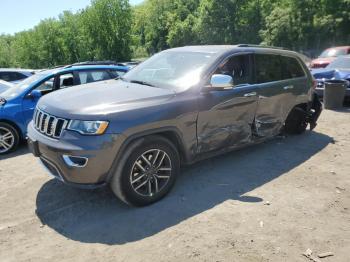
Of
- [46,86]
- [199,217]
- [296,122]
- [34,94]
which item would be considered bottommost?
[199,217]

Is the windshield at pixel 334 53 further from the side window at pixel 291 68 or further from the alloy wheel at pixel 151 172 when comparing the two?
the alloy wheel at pixel 151 172

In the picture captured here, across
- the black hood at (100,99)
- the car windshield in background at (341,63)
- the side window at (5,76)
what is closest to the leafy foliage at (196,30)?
the car windshield in background at (341,63)

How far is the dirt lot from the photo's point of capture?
11.3 ft

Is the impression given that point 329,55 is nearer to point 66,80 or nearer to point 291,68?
point 291,68

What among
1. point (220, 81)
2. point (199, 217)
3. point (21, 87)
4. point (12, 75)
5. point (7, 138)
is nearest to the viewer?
point (199, 217)

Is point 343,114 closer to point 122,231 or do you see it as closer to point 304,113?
point 304,113

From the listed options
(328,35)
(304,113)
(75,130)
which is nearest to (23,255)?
(75,130)

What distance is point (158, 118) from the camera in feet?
13.5

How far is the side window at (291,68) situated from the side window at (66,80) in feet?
13.4

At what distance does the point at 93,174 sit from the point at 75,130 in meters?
0.49

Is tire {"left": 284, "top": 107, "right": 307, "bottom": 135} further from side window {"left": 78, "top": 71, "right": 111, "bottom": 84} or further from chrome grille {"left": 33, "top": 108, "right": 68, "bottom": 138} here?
chrome grille {"left": 33, "top": 108, "right": 68, "bottom": 138}

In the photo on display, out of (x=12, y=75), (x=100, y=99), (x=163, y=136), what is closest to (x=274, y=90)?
(x=163, y=136)

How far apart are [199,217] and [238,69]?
2.30m

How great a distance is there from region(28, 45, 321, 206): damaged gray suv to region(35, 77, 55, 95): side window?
2.37 m
